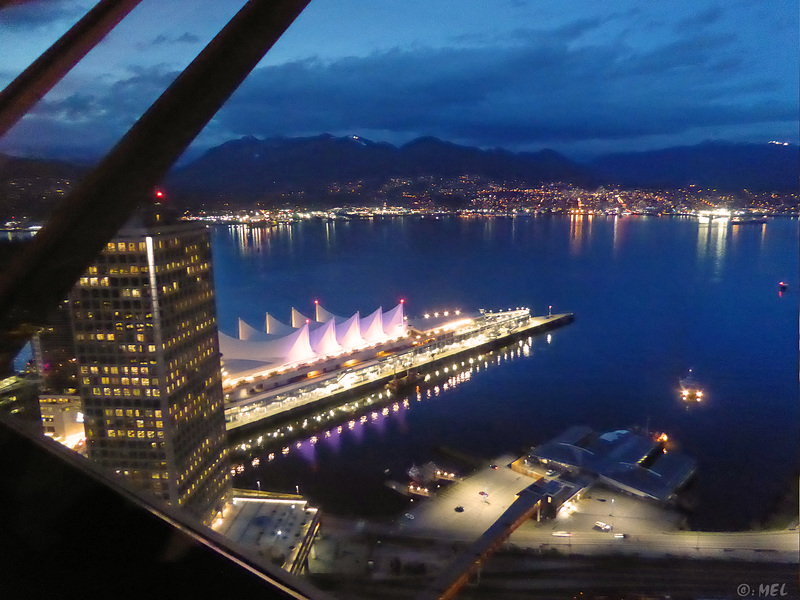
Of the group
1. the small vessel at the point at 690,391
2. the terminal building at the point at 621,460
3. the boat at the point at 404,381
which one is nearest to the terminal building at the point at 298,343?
the boat at the point at 404,381

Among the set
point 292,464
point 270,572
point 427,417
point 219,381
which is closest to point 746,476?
point 427,417

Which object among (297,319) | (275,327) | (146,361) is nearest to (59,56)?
(146,361)

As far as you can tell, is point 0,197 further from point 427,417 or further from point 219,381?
point 427,417

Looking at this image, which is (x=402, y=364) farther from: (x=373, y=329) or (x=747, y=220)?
(x=747, y=220)

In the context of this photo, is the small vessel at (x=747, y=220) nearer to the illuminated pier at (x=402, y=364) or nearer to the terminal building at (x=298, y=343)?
the illuminated pier at (x=402, y=364)

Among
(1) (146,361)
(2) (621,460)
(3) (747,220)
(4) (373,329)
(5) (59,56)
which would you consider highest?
(5) (59,56)
